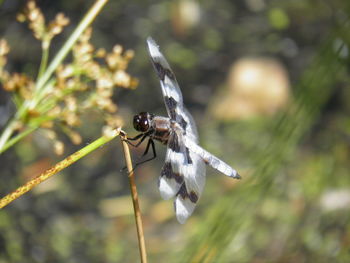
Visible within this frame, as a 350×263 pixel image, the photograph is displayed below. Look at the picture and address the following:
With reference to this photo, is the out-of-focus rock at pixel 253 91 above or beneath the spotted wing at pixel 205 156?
above

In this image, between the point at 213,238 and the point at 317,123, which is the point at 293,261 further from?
the point at 213,238

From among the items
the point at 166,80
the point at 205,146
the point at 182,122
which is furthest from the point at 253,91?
the point at 166,80

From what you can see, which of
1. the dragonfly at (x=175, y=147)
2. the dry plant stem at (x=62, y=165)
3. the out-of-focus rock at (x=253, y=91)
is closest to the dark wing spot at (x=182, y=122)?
the dragonfly at (x=175, y=147)

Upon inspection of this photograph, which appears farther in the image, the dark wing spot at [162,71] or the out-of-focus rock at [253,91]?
the out-of-focus rock at [253,91]

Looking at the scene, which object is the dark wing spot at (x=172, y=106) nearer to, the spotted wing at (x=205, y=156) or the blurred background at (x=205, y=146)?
the spotted wing at (x=205, y=156)

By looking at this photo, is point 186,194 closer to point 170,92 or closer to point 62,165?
point 170,92

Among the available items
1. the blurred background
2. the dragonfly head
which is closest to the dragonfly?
the dragonfly head

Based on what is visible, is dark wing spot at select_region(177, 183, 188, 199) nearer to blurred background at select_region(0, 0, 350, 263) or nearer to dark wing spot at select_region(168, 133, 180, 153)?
dark wing spot at select_region(168, 133, 180, 153)
